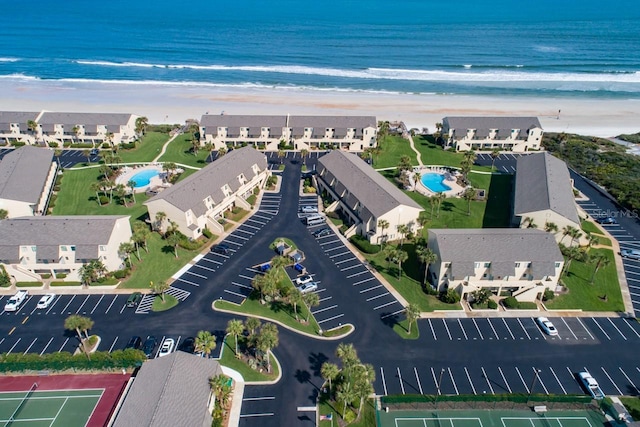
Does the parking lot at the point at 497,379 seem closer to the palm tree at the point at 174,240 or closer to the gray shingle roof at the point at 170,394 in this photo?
the gray shingle roof at the point at 170,394

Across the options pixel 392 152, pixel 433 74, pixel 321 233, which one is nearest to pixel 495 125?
pixel 392 152

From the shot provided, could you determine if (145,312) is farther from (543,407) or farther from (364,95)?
(364,95)

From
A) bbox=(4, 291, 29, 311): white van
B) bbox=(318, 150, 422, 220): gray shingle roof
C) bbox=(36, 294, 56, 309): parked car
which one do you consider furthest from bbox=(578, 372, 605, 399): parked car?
bbox=(4, 291, 29, 311): white van

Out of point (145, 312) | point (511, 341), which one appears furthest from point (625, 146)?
point (145, 312)

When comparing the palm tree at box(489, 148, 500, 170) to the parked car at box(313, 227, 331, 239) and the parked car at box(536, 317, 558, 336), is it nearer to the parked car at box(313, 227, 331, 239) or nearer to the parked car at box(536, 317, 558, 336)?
the parked car at box(313, 227, 331, 239)

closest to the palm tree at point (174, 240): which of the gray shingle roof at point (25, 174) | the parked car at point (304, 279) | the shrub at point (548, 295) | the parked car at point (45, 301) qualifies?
the parked car at point (45, 301)

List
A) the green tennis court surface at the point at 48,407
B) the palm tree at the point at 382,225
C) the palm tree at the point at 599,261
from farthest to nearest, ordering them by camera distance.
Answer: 1. the palm tree at the point at 382,225
2. the palm tree at the point at 599,261
3. the green tennis court surface at the point at 48,407

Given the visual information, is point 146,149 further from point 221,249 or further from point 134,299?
point 134,299
